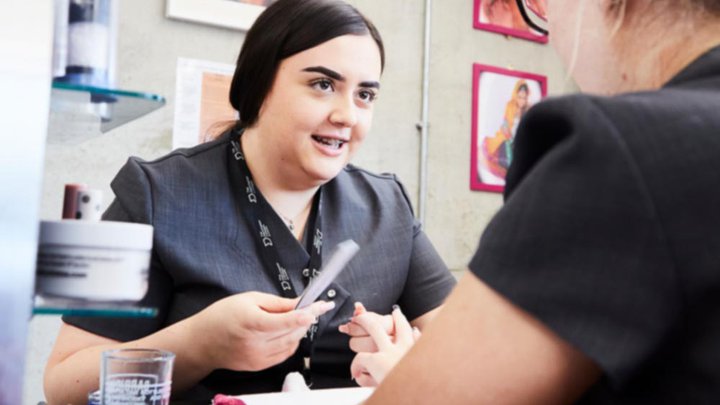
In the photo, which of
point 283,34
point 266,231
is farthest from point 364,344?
point 283,34

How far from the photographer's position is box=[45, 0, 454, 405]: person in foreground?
1.33 metres

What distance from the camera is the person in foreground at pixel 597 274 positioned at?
1.65ft

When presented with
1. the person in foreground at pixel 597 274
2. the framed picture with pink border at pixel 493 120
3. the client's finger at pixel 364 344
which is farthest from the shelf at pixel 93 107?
the framed picture with pink border at pixel 493 120

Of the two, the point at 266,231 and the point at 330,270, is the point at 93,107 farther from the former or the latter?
the point at 266,231

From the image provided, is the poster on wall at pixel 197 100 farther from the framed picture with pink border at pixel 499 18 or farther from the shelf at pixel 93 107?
the shelf at pixel 93 107

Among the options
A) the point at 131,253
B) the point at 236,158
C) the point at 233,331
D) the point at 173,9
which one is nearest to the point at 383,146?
the point at 173,9

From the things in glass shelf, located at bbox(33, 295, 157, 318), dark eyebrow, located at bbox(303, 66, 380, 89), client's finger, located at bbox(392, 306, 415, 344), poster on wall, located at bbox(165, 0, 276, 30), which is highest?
poster on wall, located at bbox(165, 0, 276, 30)

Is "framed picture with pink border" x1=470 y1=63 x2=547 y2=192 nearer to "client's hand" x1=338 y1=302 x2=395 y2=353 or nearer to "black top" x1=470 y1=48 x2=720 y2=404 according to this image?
"client's hand" x1=338 y1=302 x2=395 y2=353

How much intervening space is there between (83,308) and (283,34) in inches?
37.8

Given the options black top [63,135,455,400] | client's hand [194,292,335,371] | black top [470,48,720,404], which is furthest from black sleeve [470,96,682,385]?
black top [63,135,455,400]

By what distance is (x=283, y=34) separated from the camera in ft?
4.88

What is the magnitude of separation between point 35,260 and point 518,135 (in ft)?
1.32

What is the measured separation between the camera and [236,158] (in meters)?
1.54

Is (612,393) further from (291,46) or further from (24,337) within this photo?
(291,46)
